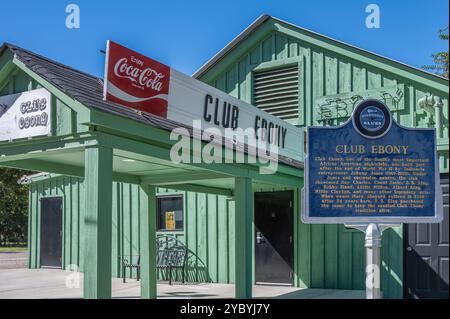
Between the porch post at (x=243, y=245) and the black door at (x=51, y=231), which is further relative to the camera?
the black door at (x=51, y=231)

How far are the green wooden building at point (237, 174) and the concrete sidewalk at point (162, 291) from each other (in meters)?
0.61

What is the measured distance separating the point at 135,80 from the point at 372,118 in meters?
3.09

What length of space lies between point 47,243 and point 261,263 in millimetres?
7660

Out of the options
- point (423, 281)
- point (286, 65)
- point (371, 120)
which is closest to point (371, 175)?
point (371, 120)

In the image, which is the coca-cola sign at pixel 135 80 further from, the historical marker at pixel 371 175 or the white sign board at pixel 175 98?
the historical marker at pixel 371 175

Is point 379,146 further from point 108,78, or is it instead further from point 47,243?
point 47,243

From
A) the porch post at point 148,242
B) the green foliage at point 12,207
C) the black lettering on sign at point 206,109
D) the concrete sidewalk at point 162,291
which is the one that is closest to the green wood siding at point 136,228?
the concrete sidewalk at point 162,291

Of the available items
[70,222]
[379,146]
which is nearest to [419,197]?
[379,146]

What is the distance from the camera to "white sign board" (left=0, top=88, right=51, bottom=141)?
7387mm

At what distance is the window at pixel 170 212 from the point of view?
14.8m

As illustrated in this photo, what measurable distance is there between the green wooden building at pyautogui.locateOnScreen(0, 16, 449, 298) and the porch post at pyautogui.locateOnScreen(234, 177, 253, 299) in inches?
0.7

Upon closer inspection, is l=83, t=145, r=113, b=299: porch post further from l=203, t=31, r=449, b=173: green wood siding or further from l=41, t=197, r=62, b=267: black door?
l=41, t=197, r=62, b=267: black door

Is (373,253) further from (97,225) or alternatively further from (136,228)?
(136,228)

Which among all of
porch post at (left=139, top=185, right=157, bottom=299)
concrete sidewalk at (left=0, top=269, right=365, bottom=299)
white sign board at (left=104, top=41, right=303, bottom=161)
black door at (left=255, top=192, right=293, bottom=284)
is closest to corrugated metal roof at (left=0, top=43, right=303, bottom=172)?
white sign board at (left=104, top=41, right=303, bottom=161)
